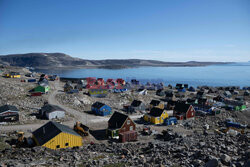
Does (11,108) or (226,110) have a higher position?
(11,108)

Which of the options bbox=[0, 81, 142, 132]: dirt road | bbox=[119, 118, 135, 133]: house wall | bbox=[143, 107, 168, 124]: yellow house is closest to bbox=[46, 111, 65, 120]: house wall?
bbox=[0, 81, 142, 132]: dirt road

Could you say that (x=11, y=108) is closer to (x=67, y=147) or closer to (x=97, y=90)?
(x=67, y=147)

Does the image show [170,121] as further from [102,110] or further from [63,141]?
[63,141]

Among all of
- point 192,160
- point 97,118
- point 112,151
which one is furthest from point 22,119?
point 192,160

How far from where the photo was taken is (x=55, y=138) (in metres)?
23.5

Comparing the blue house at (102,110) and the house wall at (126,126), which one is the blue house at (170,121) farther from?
the blue house at (102,110)

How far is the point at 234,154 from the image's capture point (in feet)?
64.6

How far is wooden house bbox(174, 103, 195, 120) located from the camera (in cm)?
4534

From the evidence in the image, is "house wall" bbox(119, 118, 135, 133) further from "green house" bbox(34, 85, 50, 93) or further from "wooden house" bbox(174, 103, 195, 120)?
"green house" bbox(34, 85, 50, 93)

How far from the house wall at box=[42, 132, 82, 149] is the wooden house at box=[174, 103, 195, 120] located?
28.3 meters

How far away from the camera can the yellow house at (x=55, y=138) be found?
23359 mm

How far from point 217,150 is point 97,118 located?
1095 inches

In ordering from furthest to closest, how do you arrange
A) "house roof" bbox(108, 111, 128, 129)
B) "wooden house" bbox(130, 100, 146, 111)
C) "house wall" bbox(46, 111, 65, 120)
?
1. "wooden house" bbox(130, 100, 146, 111)
2. "house wall" bbox(46, 111, 65, 120)
3. "house roof" bbox(108, 111, 128, 129)

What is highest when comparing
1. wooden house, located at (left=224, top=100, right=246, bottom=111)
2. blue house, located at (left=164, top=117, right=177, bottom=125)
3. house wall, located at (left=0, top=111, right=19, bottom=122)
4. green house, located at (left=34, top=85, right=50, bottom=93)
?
green house, located at (left=34, top=85, right=50, bottom=93)
